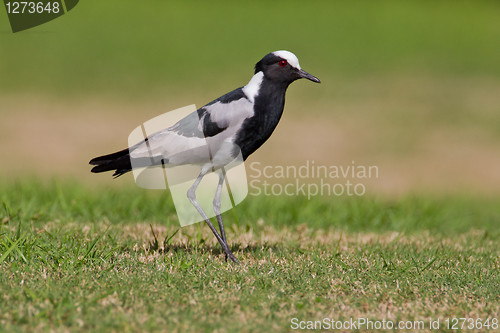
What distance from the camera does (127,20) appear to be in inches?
873

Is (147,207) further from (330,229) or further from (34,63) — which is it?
(34,63)

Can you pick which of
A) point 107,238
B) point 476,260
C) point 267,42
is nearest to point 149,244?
point 107,238

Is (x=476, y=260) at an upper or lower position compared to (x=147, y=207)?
lower

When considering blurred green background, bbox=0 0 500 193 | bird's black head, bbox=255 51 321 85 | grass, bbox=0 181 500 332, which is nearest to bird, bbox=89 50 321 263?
bird's black head, bbox=255 51 321 85

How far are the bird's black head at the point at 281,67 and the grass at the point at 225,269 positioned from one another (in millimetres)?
1452

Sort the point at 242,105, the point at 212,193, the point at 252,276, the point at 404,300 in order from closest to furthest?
the point at 404,300 → the point at 252,276 → the point at 242,105 → the point at 212,193

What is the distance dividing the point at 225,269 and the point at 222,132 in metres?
1.17

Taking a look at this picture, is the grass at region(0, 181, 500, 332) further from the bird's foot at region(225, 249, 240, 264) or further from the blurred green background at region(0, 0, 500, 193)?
the blurred green background at region(0, 0, 500, 193)

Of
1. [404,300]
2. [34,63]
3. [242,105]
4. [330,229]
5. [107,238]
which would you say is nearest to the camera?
[404,300]

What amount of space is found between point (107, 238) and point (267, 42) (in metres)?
14.9

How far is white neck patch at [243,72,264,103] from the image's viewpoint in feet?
18.8

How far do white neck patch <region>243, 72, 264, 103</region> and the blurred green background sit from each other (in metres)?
5.71

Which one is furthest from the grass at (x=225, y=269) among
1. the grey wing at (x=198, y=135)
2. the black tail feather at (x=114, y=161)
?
the grey wing at (x=198, y=135)

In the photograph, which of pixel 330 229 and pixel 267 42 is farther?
pixel 267 42
